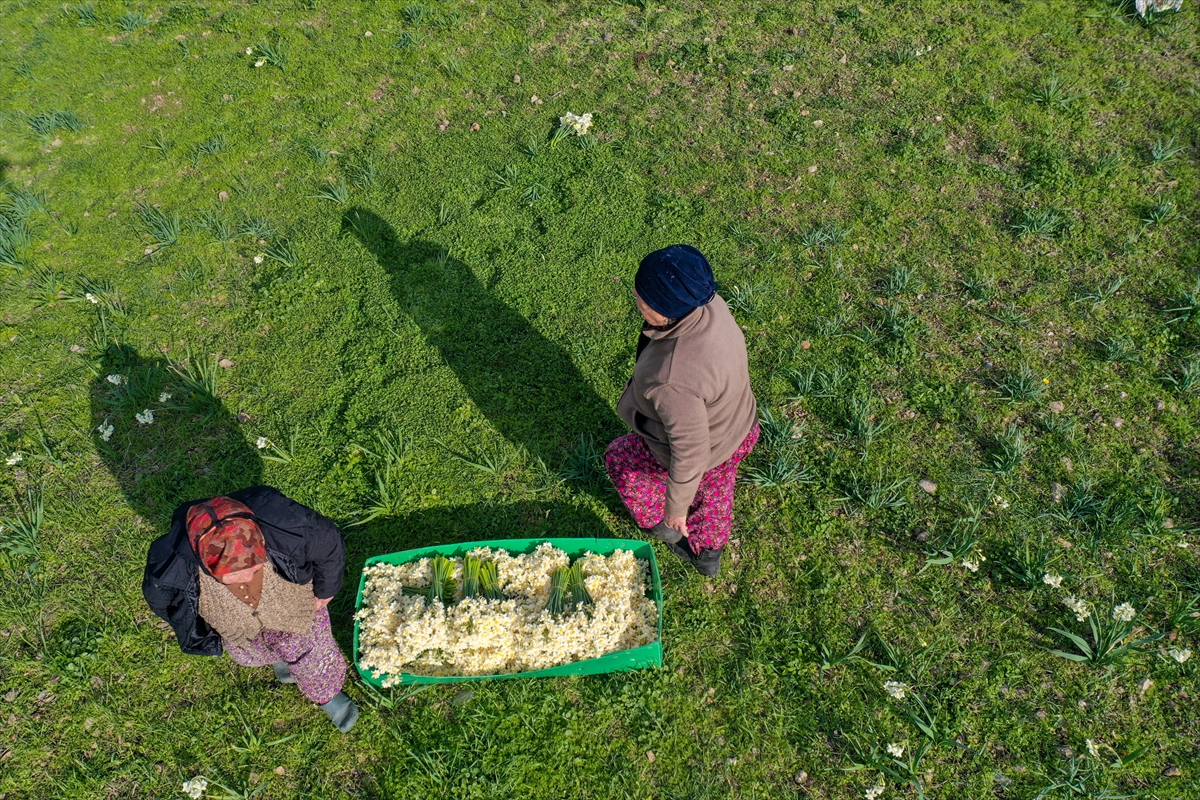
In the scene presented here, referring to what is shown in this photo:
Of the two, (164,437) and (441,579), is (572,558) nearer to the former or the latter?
(441,579)

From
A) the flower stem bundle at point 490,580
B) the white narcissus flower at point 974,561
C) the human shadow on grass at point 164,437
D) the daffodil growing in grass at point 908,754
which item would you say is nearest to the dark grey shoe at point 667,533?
the flower stem bundle at point 490,580

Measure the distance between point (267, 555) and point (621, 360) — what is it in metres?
2.70

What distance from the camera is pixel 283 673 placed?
3.67 meters

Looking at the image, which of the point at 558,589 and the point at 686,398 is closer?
the point at 686,398

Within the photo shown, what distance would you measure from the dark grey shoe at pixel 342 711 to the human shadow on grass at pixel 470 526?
2.63 feet

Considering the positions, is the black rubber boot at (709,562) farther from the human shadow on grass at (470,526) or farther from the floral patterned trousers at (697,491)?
the human shadow on grass at (470,526)

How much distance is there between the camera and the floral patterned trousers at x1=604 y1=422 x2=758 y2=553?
3.62m

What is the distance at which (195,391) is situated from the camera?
4707 mm

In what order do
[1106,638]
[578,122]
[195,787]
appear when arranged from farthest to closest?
[578,122], [1106,638], [195,787]

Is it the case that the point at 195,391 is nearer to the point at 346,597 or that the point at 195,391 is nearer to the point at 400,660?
the point at 346,597

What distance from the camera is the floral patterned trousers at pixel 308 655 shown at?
316 cm

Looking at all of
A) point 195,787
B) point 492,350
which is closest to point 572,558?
point 492,350

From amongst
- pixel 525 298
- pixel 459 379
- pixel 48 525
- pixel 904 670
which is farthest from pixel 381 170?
pixel 904 670

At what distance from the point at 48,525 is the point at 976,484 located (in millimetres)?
5618
